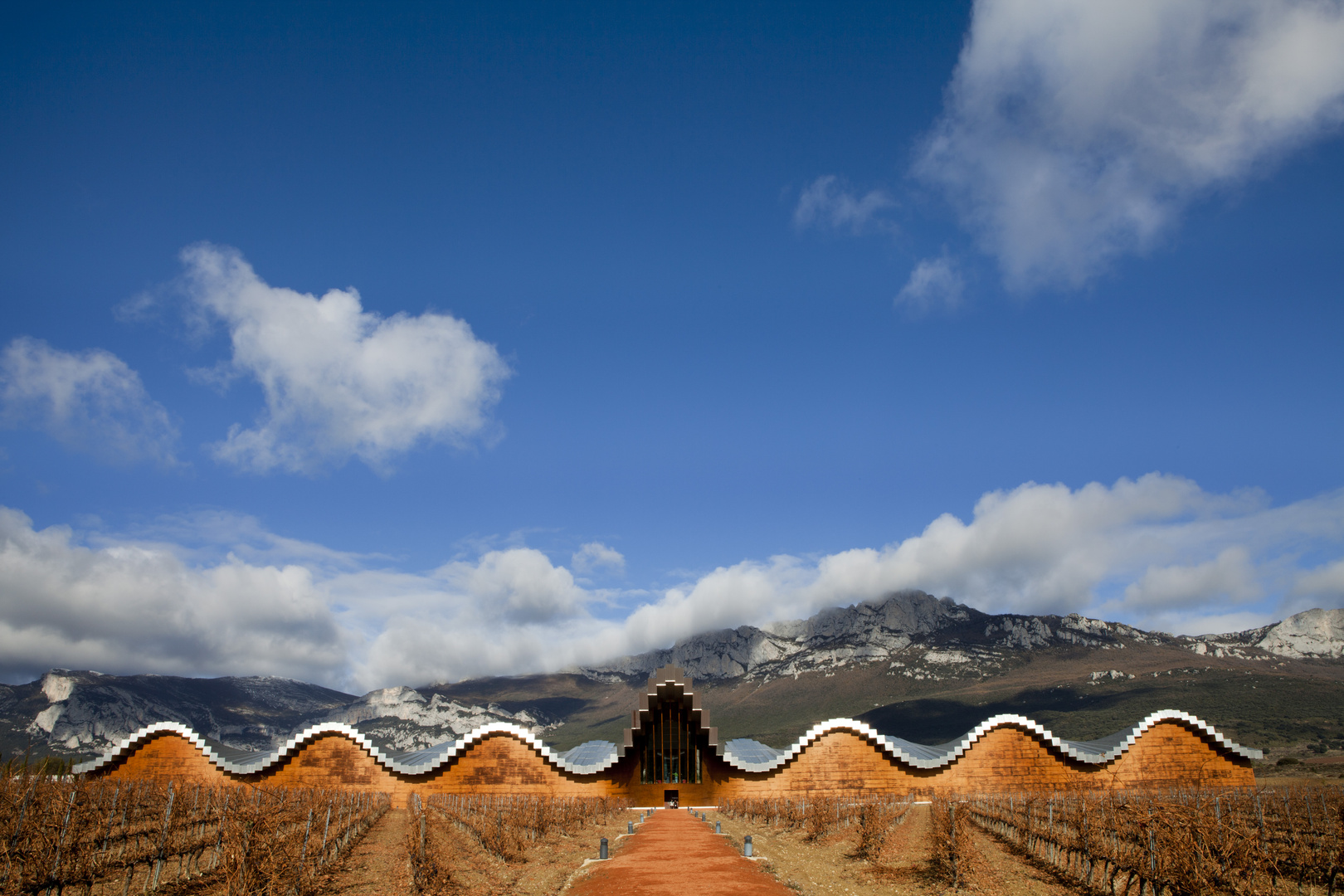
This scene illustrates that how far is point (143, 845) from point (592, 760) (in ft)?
79.9

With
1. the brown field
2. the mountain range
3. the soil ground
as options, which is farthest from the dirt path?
the mountain range

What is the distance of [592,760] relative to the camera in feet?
139

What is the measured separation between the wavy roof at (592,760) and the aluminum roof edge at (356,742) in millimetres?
41

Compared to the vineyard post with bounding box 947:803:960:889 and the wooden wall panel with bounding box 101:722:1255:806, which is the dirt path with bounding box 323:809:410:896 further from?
the vineyard post with bounding box 947:803:960:889

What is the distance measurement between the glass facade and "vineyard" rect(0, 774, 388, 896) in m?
20.5

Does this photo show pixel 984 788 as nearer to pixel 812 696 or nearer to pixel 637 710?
pixel 637 710

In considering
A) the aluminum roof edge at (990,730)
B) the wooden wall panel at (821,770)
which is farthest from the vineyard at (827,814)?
the aluminum roof edge at (990,730)

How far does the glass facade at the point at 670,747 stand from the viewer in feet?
141

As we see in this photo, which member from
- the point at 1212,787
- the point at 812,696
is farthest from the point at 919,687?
the point at 1212,787

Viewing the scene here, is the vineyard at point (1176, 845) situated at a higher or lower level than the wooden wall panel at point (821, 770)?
higher

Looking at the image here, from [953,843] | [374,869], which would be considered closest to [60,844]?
[374,869]

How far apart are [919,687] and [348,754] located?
157m

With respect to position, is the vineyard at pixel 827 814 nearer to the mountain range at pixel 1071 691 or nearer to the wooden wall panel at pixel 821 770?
the wooden wall panel at pixel 821 770

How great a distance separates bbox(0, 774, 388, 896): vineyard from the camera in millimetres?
13703
